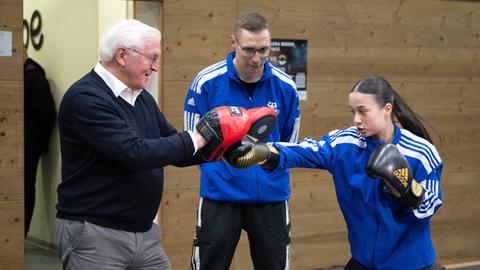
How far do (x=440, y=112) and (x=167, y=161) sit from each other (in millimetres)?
3935

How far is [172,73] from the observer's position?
4.91m

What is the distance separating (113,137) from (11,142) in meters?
2.21

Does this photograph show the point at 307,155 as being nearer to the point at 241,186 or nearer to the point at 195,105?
the point at 241,186

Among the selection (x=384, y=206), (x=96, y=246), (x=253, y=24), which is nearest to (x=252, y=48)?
(x=253, y=24)

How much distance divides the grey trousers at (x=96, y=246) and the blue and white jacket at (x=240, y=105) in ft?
3.04

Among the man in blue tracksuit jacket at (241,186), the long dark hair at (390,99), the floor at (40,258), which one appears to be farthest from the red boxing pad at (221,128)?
the floor at (40,258)

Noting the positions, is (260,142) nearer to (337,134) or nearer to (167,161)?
(337,134)

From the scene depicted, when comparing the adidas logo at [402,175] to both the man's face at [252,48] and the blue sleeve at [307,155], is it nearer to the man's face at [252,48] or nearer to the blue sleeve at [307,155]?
the blue sleeve at [307,155]

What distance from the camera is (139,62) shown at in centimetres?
266

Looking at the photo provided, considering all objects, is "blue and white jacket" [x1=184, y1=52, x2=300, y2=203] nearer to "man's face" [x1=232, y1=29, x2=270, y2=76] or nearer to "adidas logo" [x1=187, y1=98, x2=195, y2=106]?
"adidas logo" [x1=187, y1=98, x2=195, y2=106]

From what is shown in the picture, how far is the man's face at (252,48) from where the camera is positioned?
137 inches

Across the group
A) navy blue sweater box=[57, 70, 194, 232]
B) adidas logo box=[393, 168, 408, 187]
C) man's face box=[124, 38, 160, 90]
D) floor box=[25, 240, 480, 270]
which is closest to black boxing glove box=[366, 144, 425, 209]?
adidas logo box=[393, 168, 408, 187]

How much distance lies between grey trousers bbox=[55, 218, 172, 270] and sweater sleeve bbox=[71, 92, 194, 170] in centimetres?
28

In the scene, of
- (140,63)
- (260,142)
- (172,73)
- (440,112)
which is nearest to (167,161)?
(140,63)
